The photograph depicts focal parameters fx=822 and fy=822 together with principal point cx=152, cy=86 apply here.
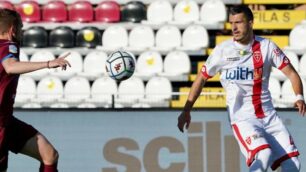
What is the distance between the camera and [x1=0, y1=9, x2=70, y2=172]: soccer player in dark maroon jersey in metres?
6.04

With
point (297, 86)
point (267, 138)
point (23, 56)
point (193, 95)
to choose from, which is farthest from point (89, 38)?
point (297, 86)

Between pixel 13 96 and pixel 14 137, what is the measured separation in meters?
0.37

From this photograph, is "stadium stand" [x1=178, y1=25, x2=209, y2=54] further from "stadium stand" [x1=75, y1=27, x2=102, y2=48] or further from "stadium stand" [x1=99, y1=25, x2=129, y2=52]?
"stadium stand" [x1=75, y1=27, x2=102, y2=48]

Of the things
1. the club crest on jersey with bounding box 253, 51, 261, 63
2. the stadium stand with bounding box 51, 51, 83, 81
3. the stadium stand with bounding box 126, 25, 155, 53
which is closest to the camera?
the club crest on jersey with bounding box 253, 51, 261, 63

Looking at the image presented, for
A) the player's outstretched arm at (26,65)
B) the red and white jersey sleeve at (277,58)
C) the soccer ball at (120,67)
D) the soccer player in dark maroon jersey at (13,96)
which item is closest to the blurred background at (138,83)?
the soccer ball at (120,67)

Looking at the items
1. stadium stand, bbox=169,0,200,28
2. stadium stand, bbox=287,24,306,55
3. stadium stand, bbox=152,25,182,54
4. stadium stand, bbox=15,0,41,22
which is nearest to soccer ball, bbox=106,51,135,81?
stadium stand, bbox=152,25,182,54

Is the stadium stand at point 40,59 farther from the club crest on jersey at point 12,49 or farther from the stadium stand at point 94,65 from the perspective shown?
the club crest on jersey at point 12,49

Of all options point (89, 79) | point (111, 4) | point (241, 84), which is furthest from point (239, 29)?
point (111, 4)

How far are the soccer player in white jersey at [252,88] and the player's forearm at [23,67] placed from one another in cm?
174

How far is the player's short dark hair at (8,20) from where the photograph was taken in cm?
622

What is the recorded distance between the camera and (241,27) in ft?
23.1

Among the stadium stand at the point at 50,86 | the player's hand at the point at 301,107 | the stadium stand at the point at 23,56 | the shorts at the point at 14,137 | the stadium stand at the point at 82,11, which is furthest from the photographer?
the stadium stand at the point at 82,11

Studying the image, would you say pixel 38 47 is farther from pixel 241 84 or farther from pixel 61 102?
pixel 241 84

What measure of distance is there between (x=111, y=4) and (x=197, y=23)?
1571mm
